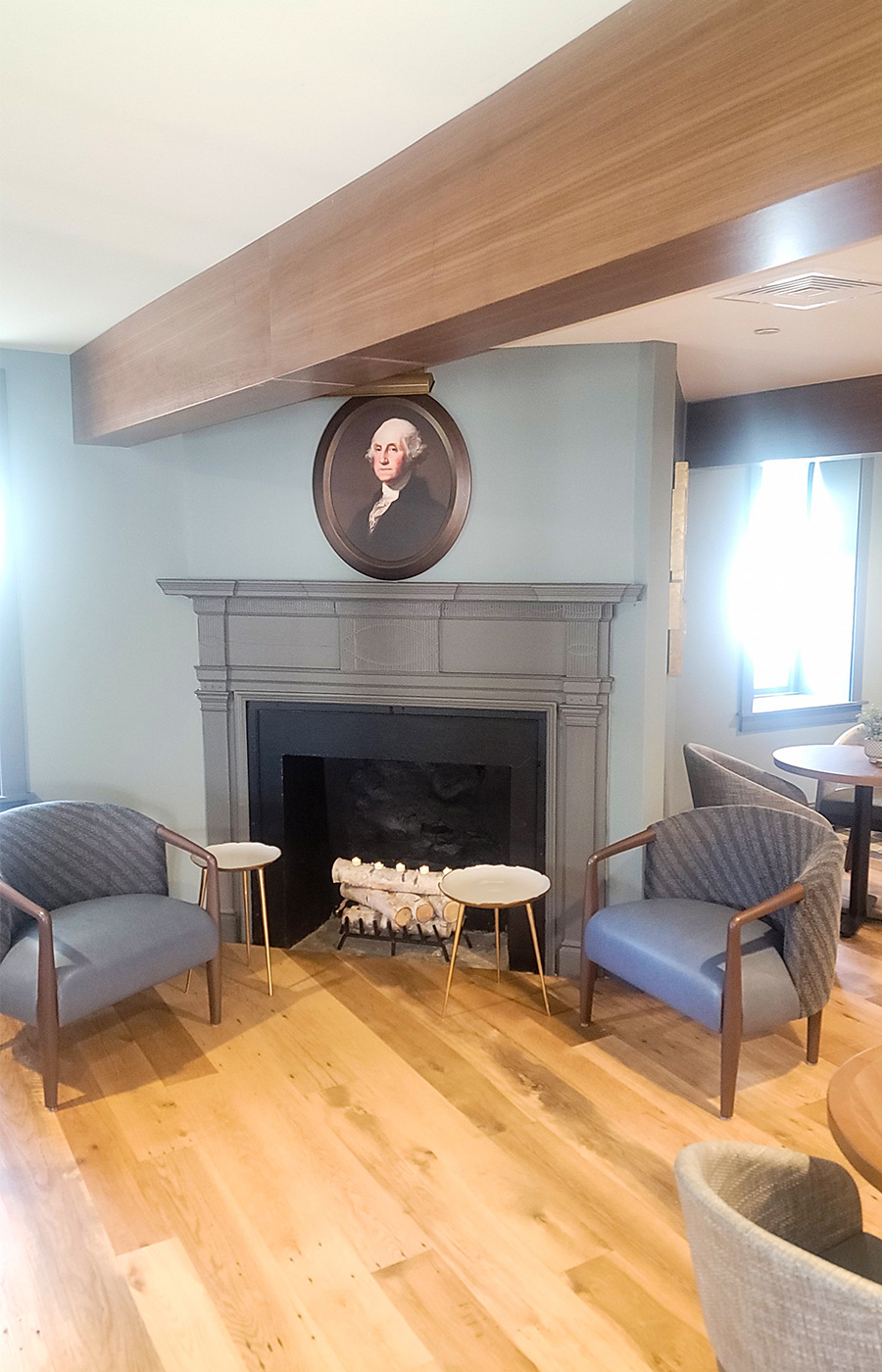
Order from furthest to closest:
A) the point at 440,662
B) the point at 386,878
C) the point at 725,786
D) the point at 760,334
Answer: the point at 386,878 < the point at 725,786 < the point at 440,662 < the point at 760,334

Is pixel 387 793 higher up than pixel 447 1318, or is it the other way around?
pixel 387 793

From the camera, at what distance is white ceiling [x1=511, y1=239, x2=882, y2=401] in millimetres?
2557

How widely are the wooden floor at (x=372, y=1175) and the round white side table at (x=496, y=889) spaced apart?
278 mm

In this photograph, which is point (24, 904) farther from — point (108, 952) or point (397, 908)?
point (397, 908)

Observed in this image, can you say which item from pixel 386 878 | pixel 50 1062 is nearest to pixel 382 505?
pixel 386 878

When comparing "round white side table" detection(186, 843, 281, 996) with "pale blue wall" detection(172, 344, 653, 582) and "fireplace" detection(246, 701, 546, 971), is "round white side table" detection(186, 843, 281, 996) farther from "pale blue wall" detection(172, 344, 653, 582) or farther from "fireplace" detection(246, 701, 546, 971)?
"pale blue wall" detection(172, 344, 653, 582)

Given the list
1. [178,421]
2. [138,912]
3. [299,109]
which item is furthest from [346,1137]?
[299,109]

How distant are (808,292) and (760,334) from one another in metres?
0.62

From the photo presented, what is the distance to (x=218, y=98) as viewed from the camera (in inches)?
68.8

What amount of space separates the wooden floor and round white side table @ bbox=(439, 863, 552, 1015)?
11.0 inches

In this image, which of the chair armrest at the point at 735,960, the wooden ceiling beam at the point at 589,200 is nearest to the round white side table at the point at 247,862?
the chair armrest at the point at 735,960

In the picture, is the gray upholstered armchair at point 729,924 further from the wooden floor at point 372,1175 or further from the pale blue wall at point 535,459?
the pale blue wall at point 535,459

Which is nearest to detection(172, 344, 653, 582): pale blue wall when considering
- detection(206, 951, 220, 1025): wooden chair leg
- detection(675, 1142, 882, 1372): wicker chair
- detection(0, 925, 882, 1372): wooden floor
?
detection(206, 951, 220, 1025): wooden chair leg

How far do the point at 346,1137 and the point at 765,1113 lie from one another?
1.20 m
